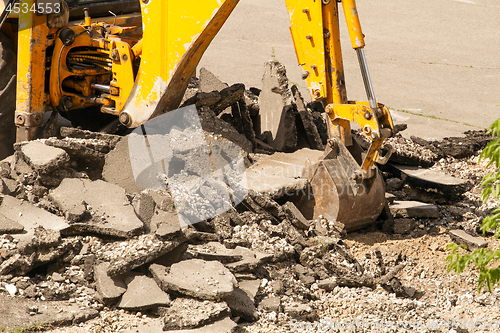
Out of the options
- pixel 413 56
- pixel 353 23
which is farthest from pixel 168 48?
pixel 413 56

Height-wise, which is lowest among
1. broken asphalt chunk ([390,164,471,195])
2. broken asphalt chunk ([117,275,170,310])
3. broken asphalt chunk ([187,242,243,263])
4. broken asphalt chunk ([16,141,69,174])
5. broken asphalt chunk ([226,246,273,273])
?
broken asphalt chunk ([117,275,170,310])

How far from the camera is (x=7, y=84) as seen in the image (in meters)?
5.62

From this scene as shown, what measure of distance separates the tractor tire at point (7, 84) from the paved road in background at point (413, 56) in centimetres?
567

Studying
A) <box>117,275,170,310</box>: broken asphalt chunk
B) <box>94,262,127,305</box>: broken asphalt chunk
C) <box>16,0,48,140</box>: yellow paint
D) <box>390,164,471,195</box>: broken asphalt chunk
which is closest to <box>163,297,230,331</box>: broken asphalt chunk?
<box>117,275,170,310</box>: broken asphalt chunk

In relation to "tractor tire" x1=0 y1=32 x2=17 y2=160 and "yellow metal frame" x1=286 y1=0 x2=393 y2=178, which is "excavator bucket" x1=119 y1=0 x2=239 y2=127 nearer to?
"yellow metal frame" x1=286 y1=0 x2=393 y2=178

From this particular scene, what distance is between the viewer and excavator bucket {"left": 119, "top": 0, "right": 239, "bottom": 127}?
14.5ft

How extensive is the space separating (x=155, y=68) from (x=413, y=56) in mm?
10407

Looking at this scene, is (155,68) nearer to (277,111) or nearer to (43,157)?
(43,157)

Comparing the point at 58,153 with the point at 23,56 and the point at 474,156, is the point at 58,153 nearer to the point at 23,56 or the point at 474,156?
the point at 23,56

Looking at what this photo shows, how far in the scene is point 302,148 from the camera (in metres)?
6.16

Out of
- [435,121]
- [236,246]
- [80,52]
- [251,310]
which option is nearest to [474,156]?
[435,121]

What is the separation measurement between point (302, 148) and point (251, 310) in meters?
2.97

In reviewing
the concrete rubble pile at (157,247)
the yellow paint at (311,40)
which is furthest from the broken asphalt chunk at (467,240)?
the yellow paint at (311,40)

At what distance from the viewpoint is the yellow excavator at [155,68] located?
4363 mm
